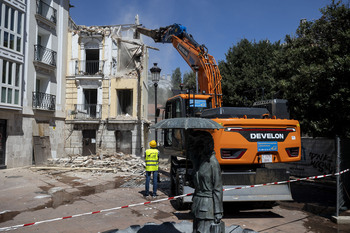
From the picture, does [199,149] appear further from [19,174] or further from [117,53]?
[117,53]

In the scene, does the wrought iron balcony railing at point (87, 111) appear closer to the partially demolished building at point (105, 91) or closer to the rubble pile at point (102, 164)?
the partially demolished building at point (105, 91)

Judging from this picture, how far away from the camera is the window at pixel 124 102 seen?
72.0ft

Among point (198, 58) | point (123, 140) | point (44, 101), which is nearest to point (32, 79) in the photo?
point (44, 101)

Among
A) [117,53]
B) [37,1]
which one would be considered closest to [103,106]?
[117,53]

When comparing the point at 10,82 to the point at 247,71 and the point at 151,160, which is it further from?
the point at 247,71

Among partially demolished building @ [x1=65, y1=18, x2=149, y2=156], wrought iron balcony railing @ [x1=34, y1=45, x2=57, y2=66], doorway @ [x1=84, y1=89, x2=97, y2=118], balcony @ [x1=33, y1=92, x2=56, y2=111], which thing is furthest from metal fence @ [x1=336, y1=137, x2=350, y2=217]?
wrought iron balcony railing @ [x1=34, y1=45, x2=57, y2=66]

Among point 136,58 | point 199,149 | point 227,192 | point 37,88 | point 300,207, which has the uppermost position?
point 136,58

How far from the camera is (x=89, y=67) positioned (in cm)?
2220

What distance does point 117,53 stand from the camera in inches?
853

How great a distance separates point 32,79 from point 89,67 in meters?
5.31

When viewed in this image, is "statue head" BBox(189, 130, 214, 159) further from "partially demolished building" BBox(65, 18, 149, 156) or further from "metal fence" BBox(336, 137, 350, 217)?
"partially demolished building" BBox(65, 18, 149, 156)

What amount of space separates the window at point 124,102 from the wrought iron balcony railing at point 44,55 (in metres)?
5.20

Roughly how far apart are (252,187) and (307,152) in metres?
5.77

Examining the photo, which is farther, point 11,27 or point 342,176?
point 11,27
